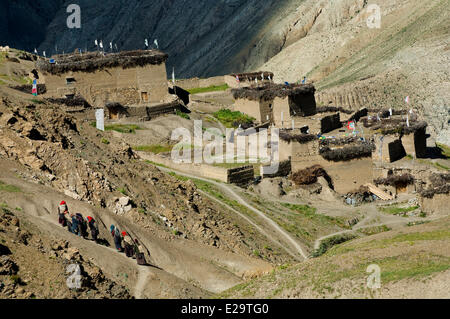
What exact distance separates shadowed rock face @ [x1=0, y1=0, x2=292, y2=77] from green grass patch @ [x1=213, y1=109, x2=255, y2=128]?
185ft

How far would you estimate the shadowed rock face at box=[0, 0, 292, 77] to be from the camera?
115 meters

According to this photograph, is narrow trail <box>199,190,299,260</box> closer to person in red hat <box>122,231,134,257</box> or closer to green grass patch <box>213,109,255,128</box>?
person in red hat <box>122,231,134,257</box>

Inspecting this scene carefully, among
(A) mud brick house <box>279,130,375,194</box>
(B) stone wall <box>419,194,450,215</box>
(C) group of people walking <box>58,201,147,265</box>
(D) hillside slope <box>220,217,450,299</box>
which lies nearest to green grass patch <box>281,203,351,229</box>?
(A) mud brick house <box>279,130,375,194</box>

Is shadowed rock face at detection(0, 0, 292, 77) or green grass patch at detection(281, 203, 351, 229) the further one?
shadowed rock face at detection(0, 0, 292, 77)

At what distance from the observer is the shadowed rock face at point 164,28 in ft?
379

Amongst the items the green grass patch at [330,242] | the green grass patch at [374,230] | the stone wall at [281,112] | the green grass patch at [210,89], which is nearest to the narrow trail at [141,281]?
the green grass patch at [330,242]

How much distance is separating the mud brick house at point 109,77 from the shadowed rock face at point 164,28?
185 feet

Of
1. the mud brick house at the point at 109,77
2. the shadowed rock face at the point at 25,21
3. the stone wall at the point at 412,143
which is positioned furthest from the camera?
the shadowed rock face at the point at 25,21

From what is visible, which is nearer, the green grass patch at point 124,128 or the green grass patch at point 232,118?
the green grass patch at point 124,128

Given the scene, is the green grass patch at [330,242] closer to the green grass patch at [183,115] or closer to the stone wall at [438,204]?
the stone wall at [438,204]

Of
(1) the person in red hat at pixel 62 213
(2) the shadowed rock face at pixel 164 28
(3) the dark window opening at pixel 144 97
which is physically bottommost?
(1) the person in red hat at pixel 62 213

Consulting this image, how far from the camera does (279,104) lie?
48.7 m

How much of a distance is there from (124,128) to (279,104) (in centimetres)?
1004

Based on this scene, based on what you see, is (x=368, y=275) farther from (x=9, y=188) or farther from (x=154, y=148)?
(x=154, y=148)
